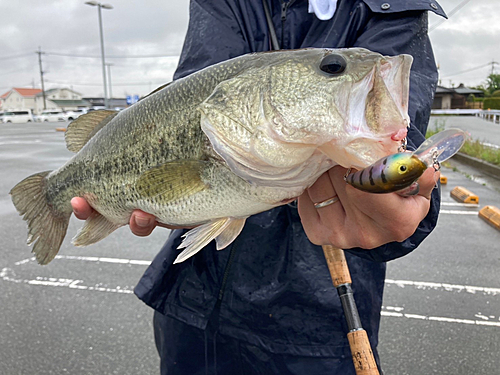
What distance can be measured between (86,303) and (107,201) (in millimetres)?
2891

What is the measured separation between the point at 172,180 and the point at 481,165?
11.6m

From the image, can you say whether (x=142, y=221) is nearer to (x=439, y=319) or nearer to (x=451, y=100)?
(x=439, y=319)

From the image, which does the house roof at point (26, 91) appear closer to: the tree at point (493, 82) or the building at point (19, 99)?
the building at point (19, 99)

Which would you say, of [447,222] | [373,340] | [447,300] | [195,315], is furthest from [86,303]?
[447,222]

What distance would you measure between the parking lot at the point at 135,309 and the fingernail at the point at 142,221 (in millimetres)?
2174

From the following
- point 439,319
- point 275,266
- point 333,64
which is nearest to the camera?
point 333,64

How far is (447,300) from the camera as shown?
4320 mm

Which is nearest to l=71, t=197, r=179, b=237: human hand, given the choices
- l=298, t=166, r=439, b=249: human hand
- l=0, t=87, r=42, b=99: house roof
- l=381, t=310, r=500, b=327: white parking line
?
l=298, t=166, r=439, b=249: human hand

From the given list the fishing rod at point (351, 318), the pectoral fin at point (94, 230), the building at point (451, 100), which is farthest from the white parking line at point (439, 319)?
the building at point (451, 100)

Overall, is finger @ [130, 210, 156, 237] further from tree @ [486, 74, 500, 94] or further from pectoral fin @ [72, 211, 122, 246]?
tree @ [486, 74, 500, 94]

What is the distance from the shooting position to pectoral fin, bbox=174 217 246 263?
4.72 ft

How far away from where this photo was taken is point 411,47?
65.9 inches

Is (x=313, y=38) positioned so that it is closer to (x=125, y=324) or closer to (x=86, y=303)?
(x=125, y=324)

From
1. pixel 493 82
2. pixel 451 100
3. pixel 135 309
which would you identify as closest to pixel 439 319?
pixel 135 309
